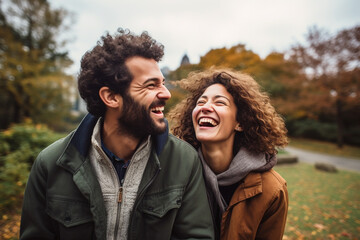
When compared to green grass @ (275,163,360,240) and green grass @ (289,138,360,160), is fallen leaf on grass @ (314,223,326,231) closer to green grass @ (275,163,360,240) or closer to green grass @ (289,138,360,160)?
green grass @ (275,163,360,240)

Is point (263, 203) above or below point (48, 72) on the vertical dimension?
below

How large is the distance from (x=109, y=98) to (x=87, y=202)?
0.91m

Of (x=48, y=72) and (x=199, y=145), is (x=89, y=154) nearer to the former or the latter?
(x=199, y=145)

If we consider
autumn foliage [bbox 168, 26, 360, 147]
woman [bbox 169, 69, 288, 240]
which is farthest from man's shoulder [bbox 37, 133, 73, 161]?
autumn foliage [bbox 168, 26, 360, 147]

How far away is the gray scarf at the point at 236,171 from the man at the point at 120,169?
0.75 ft

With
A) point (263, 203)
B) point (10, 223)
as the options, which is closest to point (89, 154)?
point (263, 203)

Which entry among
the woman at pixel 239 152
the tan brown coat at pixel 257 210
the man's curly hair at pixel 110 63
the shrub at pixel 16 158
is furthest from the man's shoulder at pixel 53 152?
the shrub at pixel 16 158

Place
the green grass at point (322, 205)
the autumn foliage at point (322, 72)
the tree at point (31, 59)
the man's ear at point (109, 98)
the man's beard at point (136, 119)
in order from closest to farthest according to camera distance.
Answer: the man's beard at point (136, 119) → the man's ear at point (109, 98) → the green grass at point (322, 205) → the tree at point (31, 59) → the autumn foliage at point (322, 72)

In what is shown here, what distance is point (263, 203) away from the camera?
6.19 feet

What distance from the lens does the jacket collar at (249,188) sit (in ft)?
6.28

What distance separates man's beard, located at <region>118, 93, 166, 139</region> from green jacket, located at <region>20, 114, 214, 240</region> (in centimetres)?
22

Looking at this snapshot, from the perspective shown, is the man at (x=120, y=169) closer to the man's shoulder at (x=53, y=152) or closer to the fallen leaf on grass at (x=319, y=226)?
the man's shoulder at (x=53, y=152)

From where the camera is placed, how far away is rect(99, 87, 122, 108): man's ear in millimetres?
1925

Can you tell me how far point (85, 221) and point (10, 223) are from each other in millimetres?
2977
